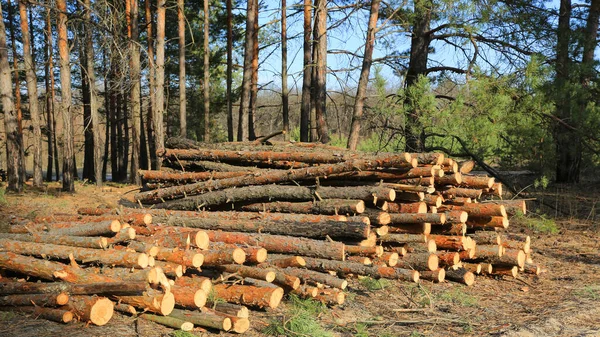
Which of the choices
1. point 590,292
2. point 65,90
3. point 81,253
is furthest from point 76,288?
point 65,90

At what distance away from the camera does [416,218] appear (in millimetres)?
6617

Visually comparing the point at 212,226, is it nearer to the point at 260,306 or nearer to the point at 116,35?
the point at 260,306

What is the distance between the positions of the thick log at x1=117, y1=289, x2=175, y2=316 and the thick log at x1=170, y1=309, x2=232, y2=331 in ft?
0.37

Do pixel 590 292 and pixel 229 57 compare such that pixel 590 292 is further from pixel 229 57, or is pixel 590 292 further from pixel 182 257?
pixel 229 57

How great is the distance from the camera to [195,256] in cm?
505

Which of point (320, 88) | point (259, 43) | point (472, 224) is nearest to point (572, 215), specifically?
point (472, 224)

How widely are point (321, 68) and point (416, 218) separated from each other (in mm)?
8656

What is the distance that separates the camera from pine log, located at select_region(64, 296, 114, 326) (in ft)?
14.5

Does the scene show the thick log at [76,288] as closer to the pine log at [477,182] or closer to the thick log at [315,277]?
the thick log at [315,277]

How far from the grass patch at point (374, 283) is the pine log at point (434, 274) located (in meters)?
0.47

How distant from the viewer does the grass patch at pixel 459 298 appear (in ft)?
20.3

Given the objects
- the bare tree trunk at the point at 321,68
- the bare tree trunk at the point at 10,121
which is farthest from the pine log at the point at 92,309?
the bare tree trunk at the point at 10,121

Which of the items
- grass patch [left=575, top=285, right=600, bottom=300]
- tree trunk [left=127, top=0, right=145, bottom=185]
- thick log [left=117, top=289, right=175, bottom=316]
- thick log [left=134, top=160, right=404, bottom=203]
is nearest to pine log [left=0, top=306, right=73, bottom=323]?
thick log [left=117, top=289, right=175, bottom=316]

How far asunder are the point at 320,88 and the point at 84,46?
395 inches
